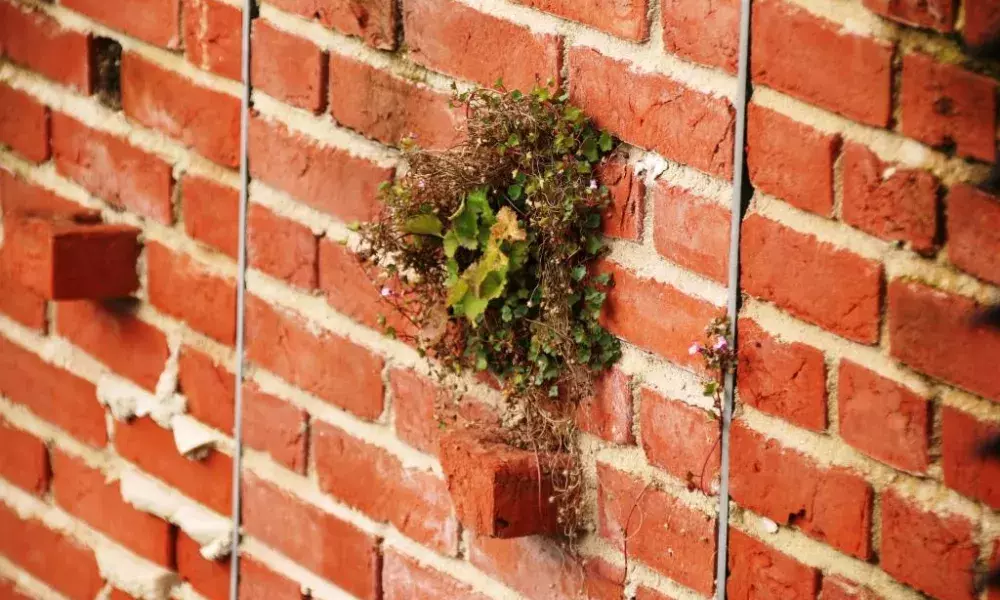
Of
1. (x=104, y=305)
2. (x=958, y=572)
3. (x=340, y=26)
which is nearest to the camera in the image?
(x=958, y=572)

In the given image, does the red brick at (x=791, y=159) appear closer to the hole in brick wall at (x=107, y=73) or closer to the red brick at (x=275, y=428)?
the red brick at (x=275, y=428)

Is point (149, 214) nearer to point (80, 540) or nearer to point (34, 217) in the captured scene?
point (34, 217)

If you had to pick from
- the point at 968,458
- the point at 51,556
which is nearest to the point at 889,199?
the point at 968,458

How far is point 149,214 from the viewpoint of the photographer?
1771 mm

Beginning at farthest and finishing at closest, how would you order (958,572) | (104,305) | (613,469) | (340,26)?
(104,305), (340,26), (613,469), (958,572)

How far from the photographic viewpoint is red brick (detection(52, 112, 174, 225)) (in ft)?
5.73

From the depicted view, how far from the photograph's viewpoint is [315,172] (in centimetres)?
156

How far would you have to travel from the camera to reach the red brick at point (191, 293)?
5.56ft

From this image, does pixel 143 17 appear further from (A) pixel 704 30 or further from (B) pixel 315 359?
(A) pixel 704 30

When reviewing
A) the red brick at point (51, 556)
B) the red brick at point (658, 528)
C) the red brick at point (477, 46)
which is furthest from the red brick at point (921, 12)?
the red brick at point (51, 556)

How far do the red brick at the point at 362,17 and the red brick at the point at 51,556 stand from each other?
77cm

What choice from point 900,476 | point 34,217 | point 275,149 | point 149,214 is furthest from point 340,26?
point 900,476

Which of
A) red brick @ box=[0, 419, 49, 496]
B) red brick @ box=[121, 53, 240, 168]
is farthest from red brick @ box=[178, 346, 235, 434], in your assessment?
red brick @ box=[0, 419, 49, 496]

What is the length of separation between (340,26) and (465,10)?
165 millimetres
